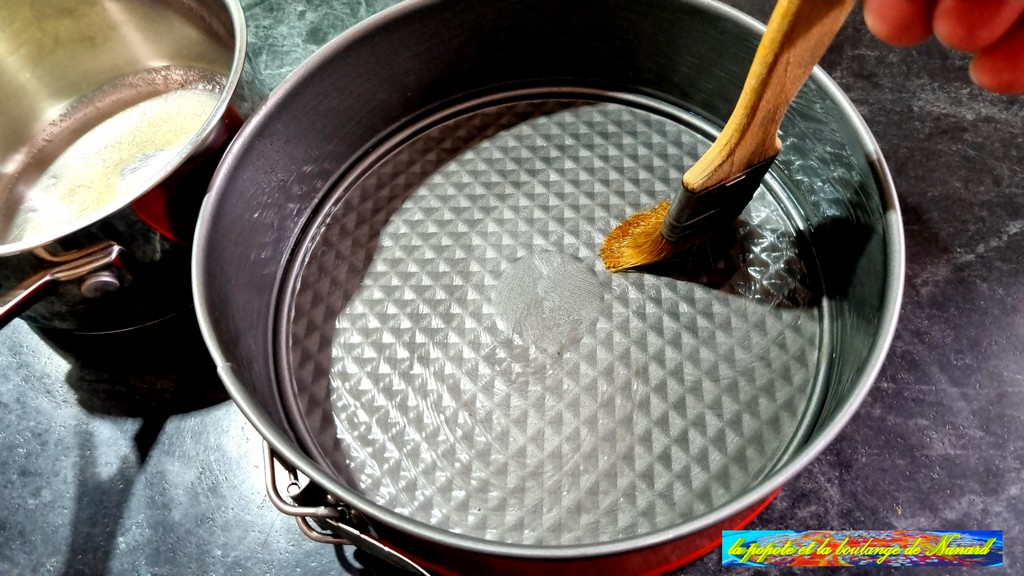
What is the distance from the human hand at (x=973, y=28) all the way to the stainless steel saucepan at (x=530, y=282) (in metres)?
0.07

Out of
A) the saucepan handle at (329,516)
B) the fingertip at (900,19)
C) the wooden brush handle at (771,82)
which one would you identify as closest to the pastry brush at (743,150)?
the wooden brush handle at (771,82)

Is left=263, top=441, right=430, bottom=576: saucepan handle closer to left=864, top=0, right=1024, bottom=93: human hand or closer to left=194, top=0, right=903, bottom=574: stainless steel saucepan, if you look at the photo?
left=194, top=0, right=903, bottom=574: stainless steel saucepan

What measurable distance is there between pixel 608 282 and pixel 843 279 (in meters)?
0.23

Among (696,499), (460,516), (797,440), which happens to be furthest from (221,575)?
(797,440)

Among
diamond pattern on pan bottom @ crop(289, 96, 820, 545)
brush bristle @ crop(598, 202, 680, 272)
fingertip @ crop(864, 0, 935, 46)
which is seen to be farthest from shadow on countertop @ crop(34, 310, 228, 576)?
fingertip @ crop(864, 0, 935, 46)

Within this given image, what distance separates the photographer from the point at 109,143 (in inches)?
32.4

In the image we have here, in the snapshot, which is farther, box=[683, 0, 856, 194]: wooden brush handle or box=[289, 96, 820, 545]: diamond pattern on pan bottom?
box=[289, 96, 820, 545]: diamond pattern on pan bottom

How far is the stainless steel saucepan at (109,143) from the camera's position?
22.4 inches

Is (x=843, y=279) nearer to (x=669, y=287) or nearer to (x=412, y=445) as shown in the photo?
(x=669, y=287)

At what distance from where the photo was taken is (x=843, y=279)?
0.66m

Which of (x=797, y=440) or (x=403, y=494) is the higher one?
(x=797, y=440)

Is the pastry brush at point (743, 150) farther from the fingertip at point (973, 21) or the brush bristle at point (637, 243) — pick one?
the fingertip at point (973, 21)

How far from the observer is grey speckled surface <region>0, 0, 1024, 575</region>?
0.62 meters

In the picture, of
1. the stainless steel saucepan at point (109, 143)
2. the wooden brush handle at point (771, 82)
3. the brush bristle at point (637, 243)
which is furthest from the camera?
the brush bristle at point (637, 243)
